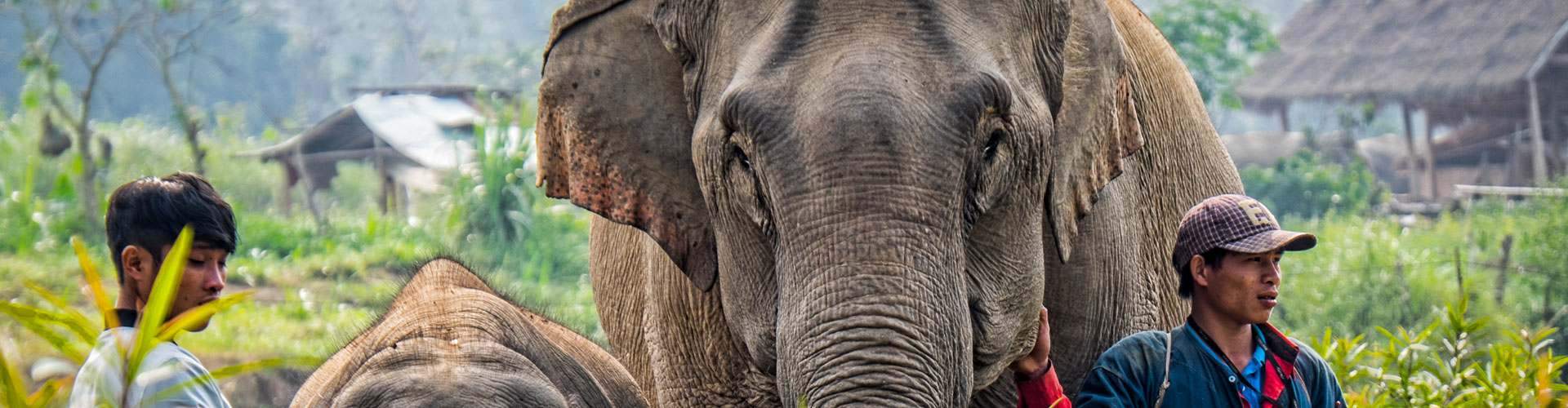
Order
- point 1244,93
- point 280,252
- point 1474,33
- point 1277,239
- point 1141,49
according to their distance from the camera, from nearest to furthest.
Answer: point 1277,239 → point 1141,49 → point 280,252 → point 1474,33 → point 1244,93

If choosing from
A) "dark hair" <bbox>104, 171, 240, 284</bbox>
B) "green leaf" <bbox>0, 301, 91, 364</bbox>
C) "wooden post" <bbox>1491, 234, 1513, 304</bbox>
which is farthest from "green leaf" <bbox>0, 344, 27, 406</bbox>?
"wooden post" <bbox>1491, 234, 1513, 304</bbox>

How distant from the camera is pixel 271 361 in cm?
185

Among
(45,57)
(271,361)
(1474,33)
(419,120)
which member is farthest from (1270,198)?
(271,361)

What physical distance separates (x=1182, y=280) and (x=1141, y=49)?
1263 millimetres

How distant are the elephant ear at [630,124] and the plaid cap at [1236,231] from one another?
34.6 inches

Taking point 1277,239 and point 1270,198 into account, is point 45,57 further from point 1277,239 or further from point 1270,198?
point 1277,239

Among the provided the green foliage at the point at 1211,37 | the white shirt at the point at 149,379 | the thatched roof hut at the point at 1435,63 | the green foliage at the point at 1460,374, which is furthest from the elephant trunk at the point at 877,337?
the green foliage at the point at 1211,37

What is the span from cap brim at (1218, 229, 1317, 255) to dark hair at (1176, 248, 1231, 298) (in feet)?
0.09

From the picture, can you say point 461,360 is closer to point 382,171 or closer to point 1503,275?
point 1503,275

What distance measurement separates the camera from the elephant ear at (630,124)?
3.12 metres

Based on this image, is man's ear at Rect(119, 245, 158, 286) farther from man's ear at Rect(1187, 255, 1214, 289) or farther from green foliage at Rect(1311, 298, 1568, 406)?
green foliage at Rect(1311, 298, 1568, 406)

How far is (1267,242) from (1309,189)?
15.3 meters

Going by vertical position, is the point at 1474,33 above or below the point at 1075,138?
below

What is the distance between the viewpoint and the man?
8.57 feet
